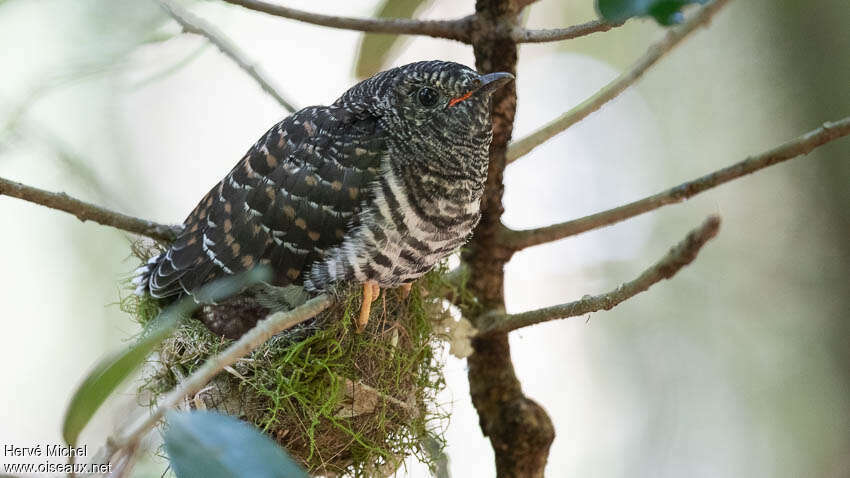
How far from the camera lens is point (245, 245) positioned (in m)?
1.51

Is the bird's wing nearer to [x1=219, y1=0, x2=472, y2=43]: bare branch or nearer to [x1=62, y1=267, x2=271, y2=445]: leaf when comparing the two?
[x1=219, y1=0, x2=472, y2=43]: bare branch

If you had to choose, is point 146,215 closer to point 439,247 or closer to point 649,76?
point 439,247

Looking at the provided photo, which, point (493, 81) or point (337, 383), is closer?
point (493, 81)

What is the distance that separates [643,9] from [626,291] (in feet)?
1.39

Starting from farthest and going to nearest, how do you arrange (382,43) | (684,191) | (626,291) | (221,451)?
(382,43)
(684,191)
(626,291)
(221,451)

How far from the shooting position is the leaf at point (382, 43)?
170 centimetres

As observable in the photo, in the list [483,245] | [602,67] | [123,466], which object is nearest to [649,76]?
[602,67]

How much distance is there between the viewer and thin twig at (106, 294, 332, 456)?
2.47ft

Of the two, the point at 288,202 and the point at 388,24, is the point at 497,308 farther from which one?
the point at 388,24

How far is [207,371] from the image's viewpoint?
872 mm

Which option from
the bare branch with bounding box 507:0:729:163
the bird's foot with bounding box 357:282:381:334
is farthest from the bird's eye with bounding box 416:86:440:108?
the bird's foot with bounding box 357:282:381:334

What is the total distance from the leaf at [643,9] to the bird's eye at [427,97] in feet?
1.71

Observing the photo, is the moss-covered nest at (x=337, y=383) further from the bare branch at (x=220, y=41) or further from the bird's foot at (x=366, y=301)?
the bare branch at (x=220, y=41)

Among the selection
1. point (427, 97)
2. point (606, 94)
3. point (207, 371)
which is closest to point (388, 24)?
point (427, 97)
